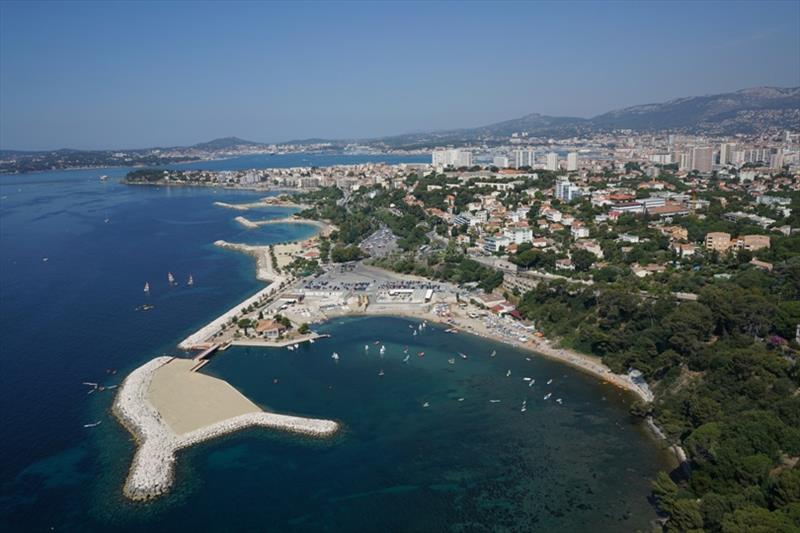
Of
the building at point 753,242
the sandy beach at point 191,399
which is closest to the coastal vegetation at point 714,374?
the building at point 753,242

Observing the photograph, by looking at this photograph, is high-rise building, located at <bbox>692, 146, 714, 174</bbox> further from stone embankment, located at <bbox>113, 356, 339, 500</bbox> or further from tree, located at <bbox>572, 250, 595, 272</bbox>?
stone embankment, located at <bbox>113, 356, 339, 500</bbox>

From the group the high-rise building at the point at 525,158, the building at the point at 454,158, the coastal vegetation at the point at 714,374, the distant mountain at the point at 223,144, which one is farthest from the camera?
the distant mountain at the point at 223,144

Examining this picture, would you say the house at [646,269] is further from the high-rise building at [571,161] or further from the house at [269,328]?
the high-rise building at [571,161]

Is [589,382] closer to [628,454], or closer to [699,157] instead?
[628,454]

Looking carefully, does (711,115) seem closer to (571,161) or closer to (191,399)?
(571,161)

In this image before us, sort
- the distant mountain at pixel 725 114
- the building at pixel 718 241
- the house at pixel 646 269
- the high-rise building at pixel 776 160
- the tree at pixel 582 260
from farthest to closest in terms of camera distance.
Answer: the distant mountain at pixel 725 114 → the high-rise building at pixel 776 160 → the building at pixel 718 241 → the tree at pixel 582 260 → the house at pixel 646 269

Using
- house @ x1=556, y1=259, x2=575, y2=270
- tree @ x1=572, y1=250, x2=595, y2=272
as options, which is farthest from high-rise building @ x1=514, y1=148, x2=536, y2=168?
tree @ x1=572, y1=250, x2=595, y2=272

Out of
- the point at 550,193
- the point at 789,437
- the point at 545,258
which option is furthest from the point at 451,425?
the point at 550,193

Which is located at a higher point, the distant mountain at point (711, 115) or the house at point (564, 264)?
the distant mountain at point (711, 115)
